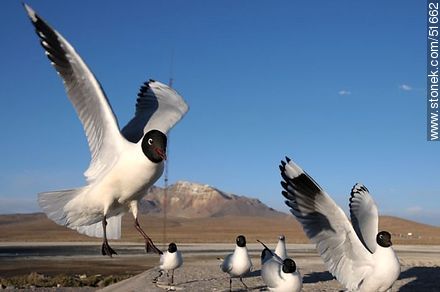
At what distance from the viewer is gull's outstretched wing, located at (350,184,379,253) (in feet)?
32.4

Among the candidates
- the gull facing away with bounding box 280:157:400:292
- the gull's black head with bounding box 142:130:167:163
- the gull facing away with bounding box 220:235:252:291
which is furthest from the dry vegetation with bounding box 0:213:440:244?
the gull's black head with bounding box 142:130:167:163

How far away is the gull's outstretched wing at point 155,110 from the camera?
870cm

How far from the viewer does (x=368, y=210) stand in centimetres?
995

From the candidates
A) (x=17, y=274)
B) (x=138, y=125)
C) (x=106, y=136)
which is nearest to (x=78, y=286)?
(x=17, y=274)

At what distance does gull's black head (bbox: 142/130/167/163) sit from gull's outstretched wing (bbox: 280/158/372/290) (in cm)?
170

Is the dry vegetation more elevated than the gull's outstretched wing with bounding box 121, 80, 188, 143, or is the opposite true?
the gull's outstretched wing with bounding box 121, 80, 188, 143

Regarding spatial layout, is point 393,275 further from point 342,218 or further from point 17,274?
point 17,274

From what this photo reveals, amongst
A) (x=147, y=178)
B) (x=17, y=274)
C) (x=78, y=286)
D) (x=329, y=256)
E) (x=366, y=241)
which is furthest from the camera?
(x=17, y=274)

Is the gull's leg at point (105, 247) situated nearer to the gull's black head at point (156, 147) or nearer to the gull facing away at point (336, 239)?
the gull's black head at point (156, 147)

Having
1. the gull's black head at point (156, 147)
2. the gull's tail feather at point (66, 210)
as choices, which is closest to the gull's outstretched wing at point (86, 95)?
the gull's tail feather at point (66, 210)

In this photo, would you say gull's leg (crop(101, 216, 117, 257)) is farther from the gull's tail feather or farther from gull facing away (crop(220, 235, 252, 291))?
gull facing away (crop(220, 235, 252, 291))

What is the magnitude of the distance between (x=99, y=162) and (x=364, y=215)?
14.8 ft

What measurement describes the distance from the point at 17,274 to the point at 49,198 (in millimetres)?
15953

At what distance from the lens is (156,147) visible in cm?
665
